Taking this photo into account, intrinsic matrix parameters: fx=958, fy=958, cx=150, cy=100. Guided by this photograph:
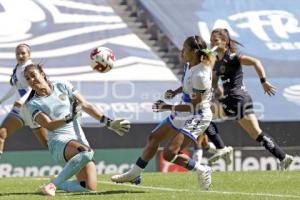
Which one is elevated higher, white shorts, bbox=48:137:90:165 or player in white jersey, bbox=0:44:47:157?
player in white jersey, bbox=0:44:47:157

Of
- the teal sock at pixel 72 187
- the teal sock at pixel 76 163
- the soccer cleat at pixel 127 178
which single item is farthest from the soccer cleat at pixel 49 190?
the soccer cleat at pixel 127 178

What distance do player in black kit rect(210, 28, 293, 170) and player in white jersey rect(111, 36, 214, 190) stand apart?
2944 mm

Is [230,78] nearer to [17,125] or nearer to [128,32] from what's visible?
[17,125]

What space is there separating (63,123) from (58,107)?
38 cm

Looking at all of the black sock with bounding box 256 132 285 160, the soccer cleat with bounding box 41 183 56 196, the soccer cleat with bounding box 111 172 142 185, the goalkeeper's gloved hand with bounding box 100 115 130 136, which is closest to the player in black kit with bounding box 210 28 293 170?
the black sock with bounding box 256 132 285 160

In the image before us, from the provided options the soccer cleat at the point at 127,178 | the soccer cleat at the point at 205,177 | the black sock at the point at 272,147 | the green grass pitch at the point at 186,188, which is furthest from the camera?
the black sock at the point at 272,147

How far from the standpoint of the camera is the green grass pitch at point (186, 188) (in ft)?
34.6

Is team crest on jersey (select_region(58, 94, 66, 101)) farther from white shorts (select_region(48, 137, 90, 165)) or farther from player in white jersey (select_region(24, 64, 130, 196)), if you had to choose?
white shorts (select_region(48, 137, 90, 165))

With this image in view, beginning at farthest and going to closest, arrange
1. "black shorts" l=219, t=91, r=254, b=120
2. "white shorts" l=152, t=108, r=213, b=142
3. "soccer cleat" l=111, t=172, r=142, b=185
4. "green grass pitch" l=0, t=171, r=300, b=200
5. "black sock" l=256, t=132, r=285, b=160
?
"black shorts" l=219, t=91, r=254, b=120 < "black sock" l=256, t=132, r=285, b=160 < "soccer cleat" l=111, t=172, r=142, b=185 < "white shorts" l=152, t=108, r=213, b=142 < "green grass pitch" l=0, t=171, r=300, b=200

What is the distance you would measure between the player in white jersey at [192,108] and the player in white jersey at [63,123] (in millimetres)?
906

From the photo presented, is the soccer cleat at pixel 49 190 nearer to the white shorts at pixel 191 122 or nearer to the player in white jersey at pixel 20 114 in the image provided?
the white shorts at pixel 191 122

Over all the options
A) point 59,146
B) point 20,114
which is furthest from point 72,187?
point 20,114

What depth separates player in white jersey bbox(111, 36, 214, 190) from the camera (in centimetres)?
1098

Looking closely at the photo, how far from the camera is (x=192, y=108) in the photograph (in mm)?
11141
